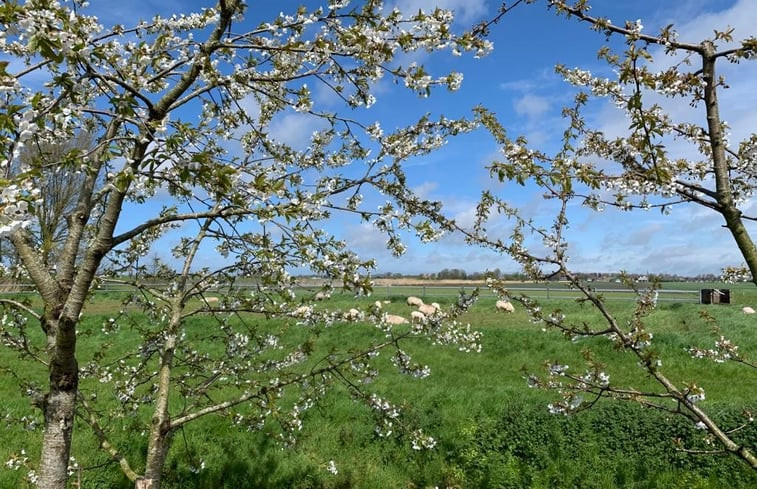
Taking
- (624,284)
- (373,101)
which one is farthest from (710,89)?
(373,101)

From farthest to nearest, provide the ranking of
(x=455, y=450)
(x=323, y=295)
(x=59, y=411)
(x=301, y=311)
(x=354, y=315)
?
(x=455, y=450), (x=354, y=315), (x=323, y=295), (x=301, y=311), (x=59, y=411)

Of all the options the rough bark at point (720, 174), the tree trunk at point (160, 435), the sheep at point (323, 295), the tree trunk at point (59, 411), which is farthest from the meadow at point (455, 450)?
the rough bark at point (720, 174)

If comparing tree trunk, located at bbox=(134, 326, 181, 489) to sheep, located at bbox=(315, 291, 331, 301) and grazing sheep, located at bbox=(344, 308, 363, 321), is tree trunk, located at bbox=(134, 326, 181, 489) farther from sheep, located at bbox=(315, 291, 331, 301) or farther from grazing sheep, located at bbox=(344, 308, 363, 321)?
grazing sheep, located at bbox=(344, 308, 363, 321)

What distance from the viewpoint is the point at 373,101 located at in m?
3.52

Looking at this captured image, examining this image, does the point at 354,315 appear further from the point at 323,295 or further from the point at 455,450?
the point at 455,450

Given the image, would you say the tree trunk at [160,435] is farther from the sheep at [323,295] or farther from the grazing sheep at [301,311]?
the sheep at [323,295]

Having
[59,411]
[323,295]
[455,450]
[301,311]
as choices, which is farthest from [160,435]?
[455,450]

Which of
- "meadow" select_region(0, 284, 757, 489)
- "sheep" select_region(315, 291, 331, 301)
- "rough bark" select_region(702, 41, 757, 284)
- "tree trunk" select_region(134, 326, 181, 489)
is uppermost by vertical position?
→ "rough bark" select_region(702, 41, 757, 284)

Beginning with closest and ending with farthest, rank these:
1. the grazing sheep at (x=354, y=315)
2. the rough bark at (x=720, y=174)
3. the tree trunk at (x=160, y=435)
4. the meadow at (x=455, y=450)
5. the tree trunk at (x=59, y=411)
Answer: the rough bark at (x=720, y=174) < the tree trunk at (x=59, y=411) < the tree trunk at (x=160, y=435) < the grazing sheep at (x=354, y=315) < the meadow at (x=455, y=450)

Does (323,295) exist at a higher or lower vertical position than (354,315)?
higher

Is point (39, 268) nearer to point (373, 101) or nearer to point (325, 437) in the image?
point (373, 101)

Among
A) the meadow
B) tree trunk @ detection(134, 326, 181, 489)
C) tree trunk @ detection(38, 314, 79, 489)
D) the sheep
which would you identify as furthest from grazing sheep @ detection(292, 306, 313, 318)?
the meadow

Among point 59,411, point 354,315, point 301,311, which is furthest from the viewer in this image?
point 354,315

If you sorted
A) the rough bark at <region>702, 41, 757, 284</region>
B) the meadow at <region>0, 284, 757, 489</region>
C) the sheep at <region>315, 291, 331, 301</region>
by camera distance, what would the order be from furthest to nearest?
the meadow at <region>0, 284, 757, 489</region> < the sheep at <region>315, 291, 331, 301</region> < the rough bark at <region>702, 41, 757, 284</region>
